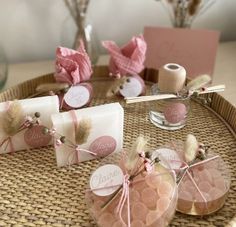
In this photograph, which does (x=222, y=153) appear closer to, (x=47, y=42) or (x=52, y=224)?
(x=52, y=224)

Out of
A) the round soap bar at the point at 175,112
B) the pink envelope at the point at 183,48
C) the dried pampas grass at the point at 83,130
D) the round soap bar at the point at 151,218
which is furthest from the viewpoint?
the pink envelope at the point at 183,48

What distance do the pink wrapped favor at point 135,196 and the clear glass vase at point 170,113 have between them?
0.20 m

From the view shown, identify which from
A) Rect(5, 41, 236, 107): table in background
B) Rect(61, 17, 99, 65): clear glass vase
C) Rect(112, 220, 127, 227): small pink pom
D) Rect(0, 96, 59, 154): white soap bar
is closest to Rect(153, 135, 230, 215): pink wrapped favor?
Rect(112, 220, 127, 227): small pink pom

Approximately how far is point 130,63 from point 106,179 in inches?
12.9

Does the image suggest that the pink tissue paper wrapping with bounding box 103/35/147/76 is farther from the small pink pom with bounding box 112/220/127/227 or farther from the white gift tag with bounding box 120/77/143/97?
the small pink pom with bounding box 112/220/127/227

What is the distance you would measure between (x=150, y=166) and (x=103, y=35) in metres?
0.61

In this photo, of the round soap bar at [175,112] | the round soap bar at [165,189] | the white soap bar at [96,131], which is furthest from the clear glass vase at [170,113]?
the round soap bar at [165,189]

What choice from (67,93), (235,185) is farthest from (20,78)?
(235,185)

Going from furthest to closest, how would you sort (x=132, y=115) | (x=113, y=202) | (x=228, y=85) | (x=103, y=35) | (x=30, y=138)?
(x=103, y=35), (x=228, y=85), (x=132, y=115), (x=30, y=138), (x=113, y=202)

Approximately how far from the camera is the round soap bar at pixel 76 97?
75cm

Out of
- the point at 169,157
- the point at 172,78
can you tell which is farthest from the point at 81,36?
the point at 169,157

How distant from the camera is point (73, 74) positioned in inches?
29.0

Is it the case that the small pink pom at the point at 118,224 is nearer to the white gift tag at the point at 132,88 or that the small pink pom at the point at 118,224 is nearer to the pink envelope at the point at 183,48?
the white gift tag at the point at 132,88

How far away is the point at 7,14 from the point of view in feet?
3.12
